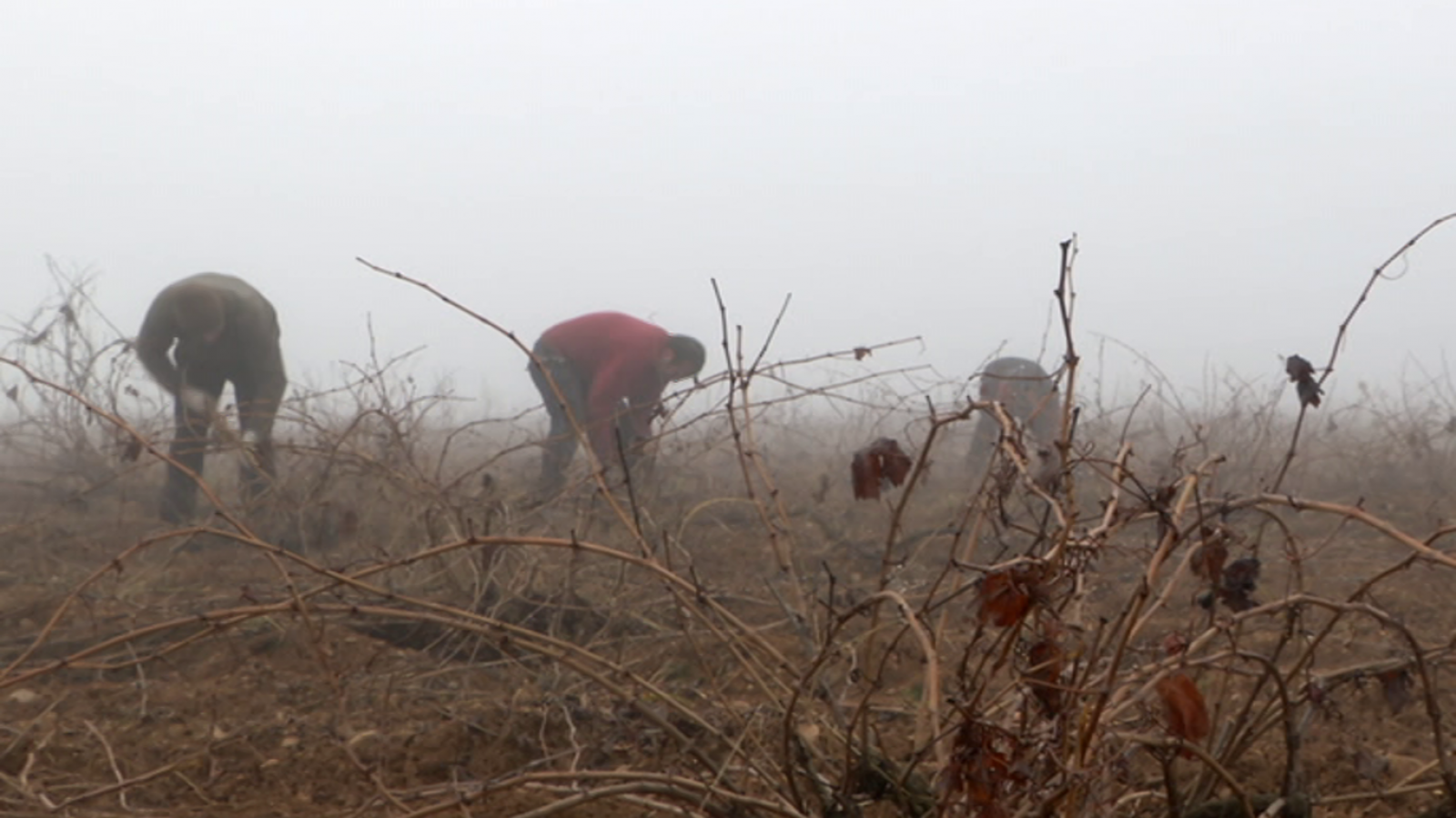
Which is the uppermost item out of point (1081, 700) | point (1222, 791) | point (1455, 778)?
point (1081, 700)

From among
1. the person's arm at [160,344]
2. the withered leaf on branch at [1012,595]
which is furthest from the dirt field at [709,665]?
the person's arm at [160,344]

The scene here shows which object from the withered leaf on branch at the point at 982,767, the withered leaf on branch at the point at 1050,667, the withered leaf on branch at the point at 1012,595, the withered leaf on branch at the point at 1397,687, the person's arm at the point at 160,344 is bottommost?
the withered leaf on branch at the point at 1397,687

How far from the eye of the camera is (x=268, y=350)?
6488 mm

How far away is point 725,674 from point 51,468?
4769mm

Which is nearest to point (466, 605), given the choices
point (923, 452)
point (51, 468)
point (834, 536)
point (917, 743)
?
point (834, 536)

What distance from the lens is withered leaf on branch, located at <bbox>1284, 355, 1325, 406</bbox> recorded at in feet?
5.92

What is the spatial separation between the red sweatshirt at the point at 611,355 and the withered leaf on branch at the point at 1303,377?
195 inches

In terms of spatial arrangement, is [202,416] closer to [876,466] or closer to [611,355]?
[611,355]

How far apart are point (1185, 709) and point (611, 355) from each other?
589cm

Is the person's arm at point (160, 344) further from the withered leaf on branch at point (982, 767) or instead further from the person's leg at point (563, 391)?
the withered leaf on branch at point (982, 767)

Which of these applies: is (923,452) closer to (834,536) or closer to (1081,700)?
(1081,700)

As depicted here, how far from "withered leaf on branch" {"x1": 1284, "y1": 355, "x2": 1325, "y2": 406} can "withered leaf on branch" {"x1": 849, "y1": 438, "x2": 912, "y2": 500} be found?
59 cm

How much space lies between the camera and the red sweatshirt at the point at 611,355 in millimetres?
6824

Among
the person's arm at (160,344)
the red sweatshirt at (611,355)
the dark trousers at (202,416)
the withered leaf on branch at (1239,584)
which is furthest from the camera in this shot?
the red sweatshirt at (611,355)
